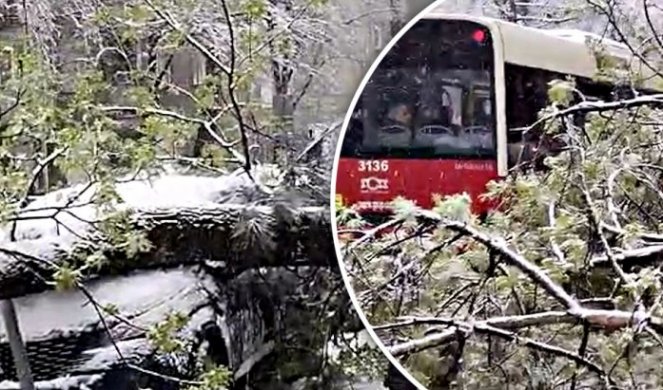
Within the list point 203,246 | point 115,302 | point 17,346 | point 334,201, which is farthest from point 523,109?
point 17,346

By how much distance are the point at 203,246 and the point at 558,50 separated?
1.45 feet

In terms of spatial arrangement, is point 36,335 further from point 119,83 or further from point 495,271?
point 495,271

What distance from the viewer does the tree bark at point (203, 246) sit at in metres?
1.07

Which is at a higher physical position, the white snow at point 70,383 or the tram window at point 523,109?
the tram window at point 523,109

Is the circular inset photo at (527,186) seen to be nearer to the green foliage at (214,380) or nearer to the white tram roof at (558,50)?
the white tram roof at (558,50)

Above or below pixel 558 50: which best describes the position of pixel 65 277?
below

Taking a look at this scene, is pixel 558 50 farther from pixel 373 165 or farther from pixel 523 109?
pixel 373 165

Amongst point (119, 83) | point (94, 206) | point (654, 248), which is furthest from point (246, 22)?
point (654, 248)

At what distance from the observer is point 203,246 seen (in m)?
1.08

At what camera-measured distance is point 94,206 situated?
3.49ft

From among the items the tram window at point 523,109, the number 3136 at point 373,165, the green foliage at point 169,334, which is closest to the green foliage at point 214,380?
the green foliage at point 169,334

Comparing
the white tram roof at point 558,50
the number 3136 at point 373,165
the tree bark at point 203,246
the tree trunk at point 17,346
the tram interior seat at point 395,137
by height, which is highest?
the white tram roof at point 558,50

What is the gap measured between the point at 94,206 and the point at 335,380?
34 cm

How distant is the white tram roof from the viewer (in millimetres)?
977
